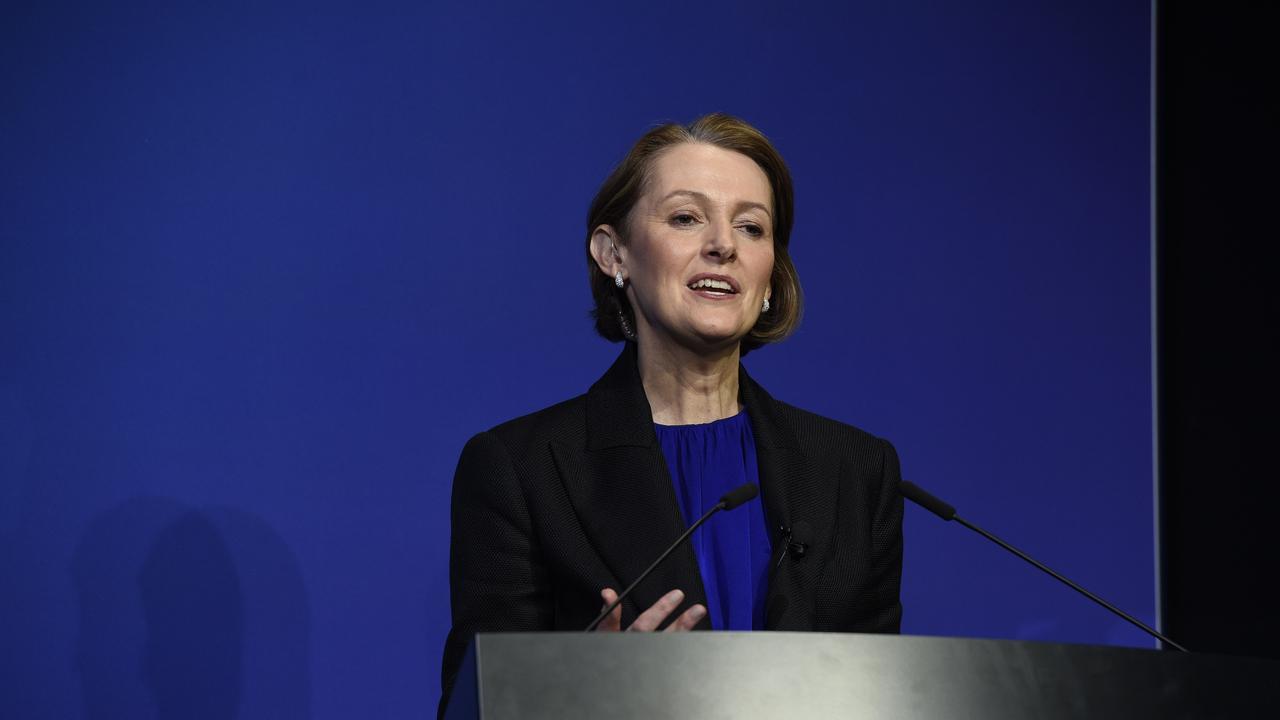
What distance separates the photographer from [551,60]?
9.12 ft

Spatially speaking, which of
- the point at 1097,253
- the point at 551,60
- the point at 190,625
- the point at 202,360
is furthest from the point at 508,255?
the point at 1097,253

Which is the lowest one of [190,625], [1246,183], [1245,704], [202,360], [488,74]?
[190,625]

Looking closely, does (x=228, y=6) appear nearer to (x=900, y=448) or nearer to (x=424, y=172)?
(x=424, y=172)

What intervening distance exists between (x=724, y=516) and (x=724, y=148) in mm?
591

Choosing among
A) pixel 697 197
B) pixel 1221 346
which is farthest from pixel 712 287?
pixel 1221 346

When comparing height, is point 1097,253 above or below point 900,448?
above

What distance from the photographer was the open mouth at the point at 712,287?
204cm

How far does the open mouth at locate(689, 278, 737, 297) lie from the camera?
204cm

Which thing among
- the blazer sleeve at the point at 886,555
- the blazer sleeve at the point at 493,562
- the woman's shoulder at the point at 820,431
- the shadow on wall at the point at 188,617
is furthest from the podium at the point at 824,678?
the shadow on wall at the point at 188,617

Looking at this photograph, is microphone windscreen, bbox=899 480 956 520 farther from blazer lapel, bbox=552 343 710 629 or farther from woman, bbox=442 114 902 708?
blazer lapel, bbox=552 343 710 629

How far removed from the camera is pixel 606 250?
7.29 feet

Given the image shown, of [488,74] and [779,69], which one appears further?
[779,69]

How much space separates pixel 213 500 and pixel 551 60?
1.11 meters

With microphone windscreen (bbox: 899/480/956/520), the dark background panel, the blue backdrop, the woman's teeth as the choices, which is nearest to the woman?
the woman's teeth
